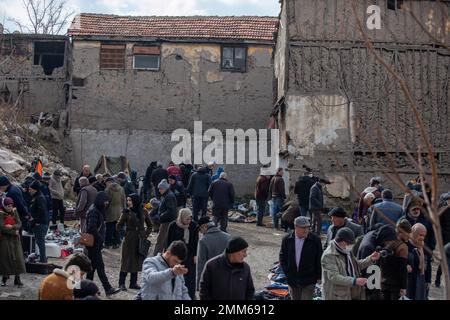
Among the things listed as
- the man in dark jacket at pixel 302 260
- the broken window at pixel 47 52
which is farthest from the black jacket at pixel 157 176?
the broken window at pixel 47 52

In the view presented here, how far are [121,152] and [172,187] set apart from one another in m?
12.2

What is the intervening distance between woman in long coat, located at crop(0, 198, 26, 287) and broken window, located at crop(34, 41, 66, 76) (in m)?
18.4

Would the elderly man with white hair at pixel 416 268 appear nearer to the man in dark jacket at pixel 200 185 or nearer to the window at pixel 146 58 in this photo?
the man in dark jacket at pixel 200 185

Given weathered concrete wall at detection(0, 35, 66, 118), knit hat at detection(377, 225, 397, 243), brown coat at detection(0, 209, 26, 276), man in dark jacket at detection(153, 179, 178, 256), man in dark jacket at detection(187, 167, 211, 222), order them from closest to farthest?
knit hat at detection(377, 225, 397, 243)
brown coat at detection(0, 209, 26, 276)
man in dark jacket at detection(153, 179, 178, 256)
man in dark jacket at detection(187, 167, 211, 222)
weathered concrete wall at detection(0, 35, 66, 118)

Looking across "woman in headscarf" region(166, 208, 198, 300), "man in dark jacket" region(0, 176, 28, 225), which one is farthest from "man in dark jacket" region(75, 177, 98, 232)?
"woman in headscarf" region(166, 208, 198, 300)

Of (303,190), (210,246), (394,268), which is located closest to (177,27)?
(303,190)

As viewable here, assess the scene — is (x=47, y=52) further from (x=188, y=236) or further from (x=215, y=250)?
(x=215, y=250)

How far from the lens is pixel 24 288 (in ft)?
40.7

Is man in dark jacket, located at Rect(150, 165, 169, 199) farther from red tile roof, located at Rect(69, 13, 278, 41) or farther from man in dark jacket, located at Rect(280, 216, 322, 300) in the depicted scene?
man in dark jacket, located at Rect(280, 216, 322, 300)

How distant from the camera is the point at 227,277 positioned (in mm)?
7742

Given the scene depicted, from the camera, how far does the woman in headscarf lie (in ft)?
36.1

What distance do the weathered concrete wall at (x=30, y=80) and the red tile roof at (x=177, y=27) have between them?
158 cm

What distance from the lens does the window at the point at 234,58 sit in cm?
2823
